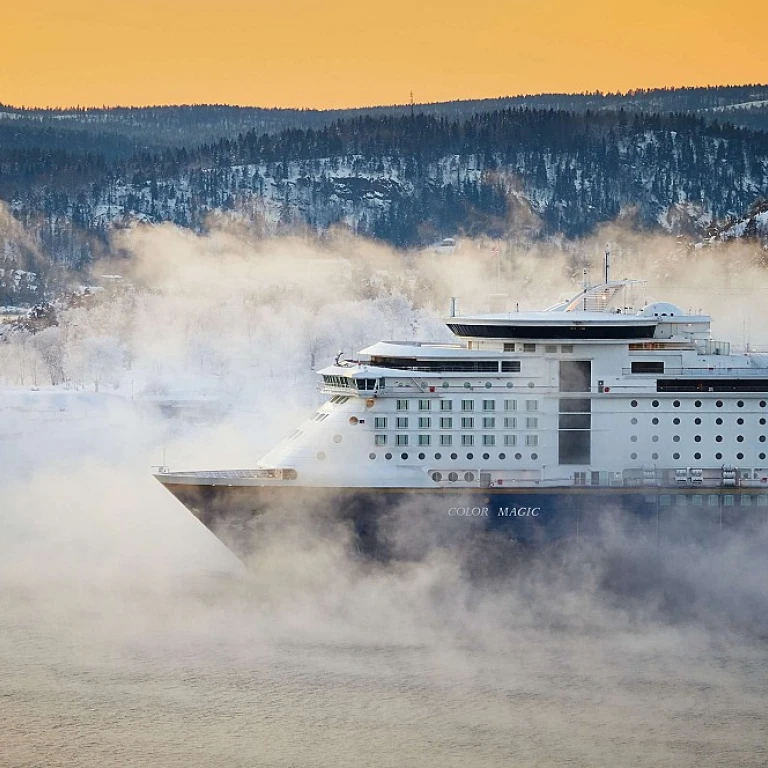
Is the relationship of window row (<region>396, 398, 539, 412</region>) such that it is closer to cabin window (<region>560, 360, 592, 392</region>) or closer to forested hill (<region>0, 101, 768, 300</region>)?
cabin window (<region>560, 360, 592, 392</region>)

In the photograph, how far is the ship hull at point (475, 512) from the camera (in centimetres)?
4203

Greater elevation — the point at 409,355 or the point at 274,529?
the point at 409,355

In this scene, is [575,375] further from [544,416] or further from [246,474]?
[246,474]

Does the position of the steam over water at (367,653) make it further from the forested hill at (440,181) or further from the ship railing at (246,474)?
the forested hill at (440,181)

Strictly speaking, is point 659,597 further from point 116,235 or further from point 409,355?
point 116,235

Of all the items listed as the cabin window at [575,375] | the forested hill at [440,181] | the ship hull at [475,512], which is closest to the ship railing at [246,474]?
the ship hull at [475,512]

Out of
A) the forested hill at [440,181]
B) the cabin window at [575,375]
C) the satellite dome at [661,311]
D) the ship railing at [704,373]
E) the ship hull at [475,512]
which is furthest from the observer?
the forested hill at [440,181]

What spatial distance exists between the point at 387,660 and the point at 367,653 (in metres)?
0.55

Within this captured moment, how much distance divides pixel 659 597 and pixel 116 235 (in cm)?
13021

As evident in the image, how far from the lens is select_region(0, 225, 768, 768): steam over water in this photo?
34.2m

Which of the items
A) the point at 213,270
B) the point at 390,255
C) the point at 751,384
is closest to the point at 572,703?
the point at 751,384

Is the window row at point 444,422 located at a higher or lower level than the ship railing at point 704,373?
lower

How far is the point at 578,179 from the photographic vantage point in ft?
563

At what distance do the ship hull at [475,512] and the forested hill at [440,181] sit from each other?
123481 millimetres
